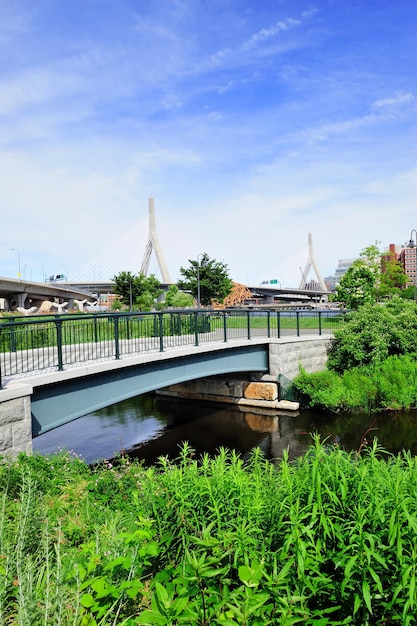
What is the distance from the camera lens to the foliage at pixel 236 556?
2.66 metres

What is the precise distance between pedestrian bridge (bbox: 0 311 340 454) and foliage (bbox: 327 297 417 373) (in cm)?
86

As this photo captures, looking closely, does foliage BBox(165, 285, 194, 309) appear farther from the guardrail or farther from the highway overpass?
the highway overpass

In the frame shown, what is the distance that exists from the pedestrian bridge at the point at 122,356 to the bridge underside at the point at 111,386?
0.07ft

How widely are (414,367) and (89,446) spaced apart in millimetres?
11687

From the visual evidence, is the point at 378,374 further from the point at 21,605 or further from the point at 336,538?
the point at 21,605

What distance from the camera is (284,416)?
17062mm

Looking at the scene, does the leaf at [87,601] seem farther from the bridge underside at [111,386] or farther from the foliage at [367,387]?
the foliage at [367,387]

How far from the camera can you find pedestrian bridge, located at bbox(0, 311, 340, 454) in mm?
8516

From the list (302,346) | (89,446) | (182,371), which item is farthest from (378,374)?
(89,446)

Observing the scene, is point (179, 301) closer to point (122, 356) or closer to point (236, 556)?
point (122, 356)

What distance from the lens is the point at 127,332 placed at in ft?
38.4

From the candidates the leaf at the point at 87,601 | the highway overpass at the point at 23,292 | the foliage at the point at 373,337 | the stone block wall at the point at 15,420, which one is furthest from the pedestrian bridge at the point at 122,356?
the highway overpass at the point at 23,292

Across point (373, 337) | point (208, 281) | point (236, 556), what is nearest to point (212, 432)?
point (373, 337)

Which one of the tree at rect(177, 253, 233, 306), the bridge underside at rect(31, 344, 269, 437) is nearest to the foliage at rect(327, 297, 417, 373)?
the bridge underside at rect(31, 344, 269, 437)
